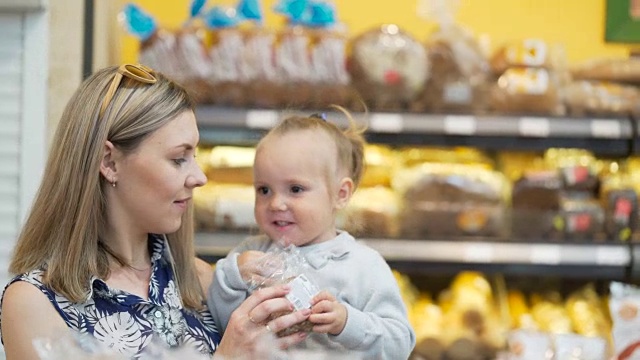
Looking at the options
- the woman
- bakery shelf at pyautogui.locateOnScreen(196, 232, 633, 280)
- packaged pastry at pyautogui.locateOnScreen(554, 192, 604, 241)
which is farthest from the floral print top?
packaged pastry at pyautogui.locateOnScreen(554, 192, 604, 241)

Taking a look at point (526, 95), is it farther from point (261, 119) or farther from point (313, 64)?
point (261, 119)

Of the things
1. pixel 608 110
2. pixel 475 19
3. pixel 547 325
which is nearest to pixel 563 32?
pixel 475 19

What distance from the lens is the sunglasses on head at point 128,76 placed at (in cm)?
207

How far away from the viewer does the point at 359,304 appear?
230cm

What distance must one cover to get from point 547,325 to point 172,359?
3566 millimetres

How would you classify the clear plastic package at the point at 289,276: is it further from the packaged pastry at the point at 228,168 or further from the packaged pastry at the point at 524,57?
the packaged pastry at the point at 524,57

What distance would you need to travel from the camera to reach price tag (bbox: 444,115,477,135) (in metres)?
4.62

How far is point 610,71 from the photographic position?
16.4 ft

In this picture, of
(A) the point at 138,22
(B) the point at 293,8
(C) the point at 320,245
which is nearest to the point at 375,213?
(B) the point at 293,8

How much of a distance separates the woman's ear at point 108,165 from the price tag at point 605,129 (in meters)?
3.02

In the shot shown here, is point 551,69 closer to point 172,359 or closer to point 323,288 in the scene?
point 323,288

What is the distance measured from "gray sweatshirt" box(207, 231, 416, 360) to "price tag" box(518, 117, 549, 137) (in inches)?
94.8

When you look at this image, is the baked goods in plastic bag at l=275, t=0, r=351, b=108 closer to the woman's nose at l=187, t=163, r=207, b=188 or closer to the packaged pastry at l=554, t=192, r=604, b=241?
the packaged pastry at l=554, t=192, r=604, b=241

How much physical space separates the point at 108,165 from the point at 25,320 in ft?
1.18
